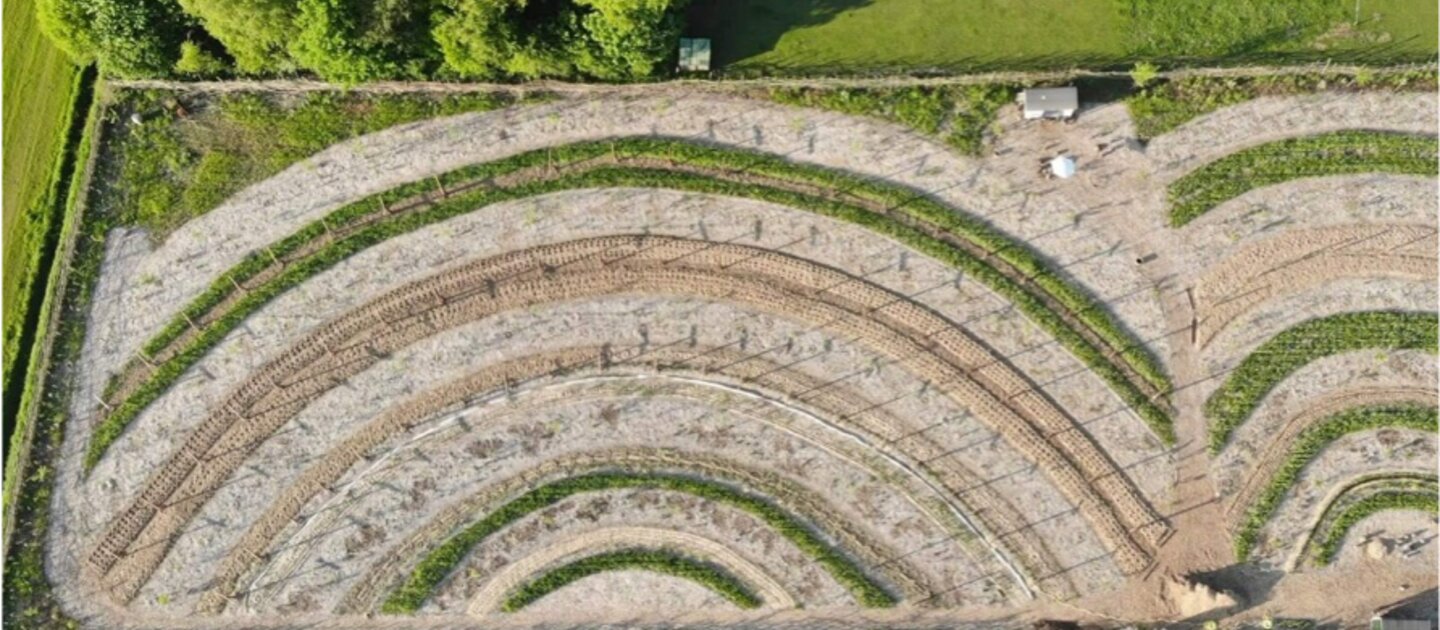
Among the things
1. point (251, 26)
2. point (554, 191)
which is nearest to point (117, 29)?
point (251, 26)

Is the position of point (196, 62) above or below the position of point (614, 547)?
above

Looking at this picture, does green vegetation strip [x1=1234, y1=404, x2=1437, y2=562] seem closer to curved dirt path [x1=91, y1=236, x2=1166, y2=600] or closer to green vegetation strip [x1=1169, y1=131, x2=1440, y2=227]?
curved dirt path [x1=91, y1=236, x2=1166, y2=600]

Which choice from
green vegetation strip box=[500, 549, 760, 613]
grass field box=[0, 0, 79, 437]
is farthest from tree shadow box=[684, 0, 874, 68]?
grass field box=[0, 0, 79, 437]

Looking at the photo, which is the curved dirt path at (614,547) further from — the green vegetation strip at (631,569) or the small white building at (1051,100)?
the small white building at (1051,100)

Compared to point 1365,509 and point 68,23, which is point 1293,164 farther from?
point 68,23

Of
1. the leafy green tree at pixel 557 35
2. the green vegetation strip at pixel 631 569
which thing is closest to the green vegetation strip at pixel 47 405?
the leafy green tree at pixel 557 35
